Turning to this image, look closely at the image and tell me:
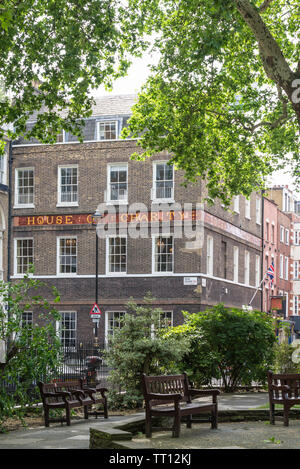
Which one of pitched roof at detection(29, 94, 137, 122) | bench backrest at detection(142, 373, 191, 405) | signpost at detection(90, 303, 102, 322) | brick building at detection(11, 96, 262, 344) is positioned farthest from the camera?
pitched roof at detection(29, 94, 137, 122)

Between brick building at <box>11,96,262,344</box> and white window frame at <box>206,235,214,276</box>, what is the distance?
59mm

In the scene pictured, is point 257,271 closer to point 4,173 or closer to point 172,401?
point 4,173

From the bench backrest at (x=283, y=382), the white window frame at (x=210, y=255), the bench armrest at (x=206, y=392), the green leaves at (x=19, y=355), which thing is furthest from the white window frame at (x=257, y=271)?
the bench armrest at (x=206, y=392)

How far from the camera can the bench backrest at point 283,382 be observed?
12.6 metres

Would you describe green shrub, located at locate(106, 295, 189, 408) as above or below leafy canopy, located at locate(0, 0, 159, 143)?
below

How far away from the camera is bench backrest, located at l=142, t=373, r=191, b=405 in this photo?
1136 centimetres

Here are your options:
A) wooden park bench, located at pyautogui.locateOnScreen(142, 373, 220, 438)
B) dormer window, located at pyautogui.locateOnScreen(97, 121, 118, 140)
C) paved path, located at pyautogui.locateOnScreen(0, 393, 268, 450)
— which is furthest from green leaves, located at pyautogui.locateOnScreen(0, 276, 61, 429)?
dormer window, located at pyautogui.locateOnScreen(97, 121, 118, 140)

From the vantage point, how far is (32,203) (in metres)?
39.9

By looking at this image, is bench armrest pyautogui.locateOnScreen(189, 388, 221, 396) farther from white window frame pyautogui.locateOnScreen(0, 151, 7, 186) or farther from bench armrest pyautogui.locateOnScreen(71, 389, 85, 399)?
white window frame pyautogui.locateOnScreen(0, 151, 7, 186)

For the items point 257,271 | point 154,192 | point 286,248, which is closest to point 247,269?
point 257,271

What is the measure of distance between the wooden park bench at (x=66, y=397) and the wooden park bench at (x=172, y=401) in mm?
2613

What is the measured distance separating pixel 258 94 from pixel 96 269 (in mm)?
14830

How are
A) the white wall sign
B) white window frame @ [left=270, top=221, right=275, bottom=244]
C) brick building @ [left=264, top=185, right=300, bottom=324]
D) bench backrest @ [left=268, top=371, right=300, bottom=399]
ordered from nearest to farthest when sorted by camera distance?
1. bench backrest @ [left=268, top=371, right=300, bottom=399]
2. the white wall sign
3. white window frame @ [left=270, top=221, right=275, bottom=244]
4. brick building @ [left=264, top=185, right=300, bottom=324]

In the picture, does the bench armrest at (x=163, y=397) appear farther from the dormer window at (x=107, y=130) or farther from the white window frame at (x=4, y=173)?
the dormer window at (x=107, y=130)
